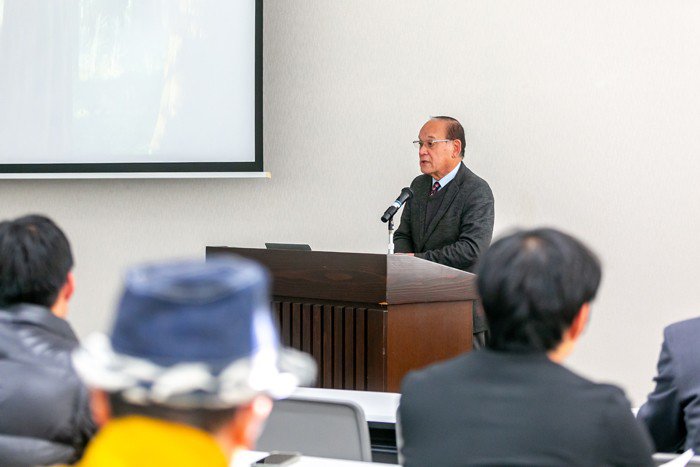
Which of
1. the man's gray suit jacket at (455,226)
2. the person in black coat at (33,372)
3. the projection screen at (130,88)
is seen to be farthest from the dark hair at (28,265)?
the projection screen at (130,88)

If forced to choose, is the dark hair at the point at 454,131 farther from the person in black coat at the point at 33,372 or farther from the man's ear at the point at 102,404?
the man's ear at the point at 102,404

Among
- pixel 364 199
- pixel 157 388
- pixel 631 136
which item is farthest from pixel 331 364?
pixel 157 388

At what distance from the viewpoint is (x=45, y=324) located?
183 centimetres

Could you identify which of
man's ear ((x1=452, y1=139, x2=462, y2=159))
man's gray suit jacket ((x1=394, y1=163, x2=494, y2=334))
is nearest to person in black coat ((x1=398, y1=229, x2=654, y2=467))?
man's gray suit jacket ((x1=394, y1=163, x2=494, y2=334))

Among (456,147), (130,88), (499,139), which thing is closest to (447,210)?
(456,147)

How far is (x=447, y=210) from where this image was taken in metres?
4.49

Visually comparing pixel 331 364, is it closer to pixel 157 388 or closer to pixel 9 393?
pixel 9 393

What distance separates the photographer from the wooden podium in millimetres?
3586

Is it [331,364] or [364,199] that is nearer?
[331,364]

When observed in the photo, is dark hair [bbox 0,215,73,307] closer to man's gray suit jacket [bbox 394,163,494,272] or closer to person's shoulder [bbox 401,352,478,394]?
Result: person's shoulder [bbox 401,352,478,394]

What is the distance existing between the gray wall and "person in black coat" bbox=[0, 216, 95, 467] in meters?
3.65

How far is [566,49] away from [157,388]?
4609 millimetres

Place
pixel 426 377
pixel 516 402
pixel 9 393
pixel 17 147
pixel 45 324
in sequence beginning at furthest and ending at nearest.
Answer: pixel 17 147
pixel 45 324
pixel 9 393
pixel 426 377
pixel 516 402

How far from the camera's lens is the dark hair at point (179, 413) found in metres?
0.85
